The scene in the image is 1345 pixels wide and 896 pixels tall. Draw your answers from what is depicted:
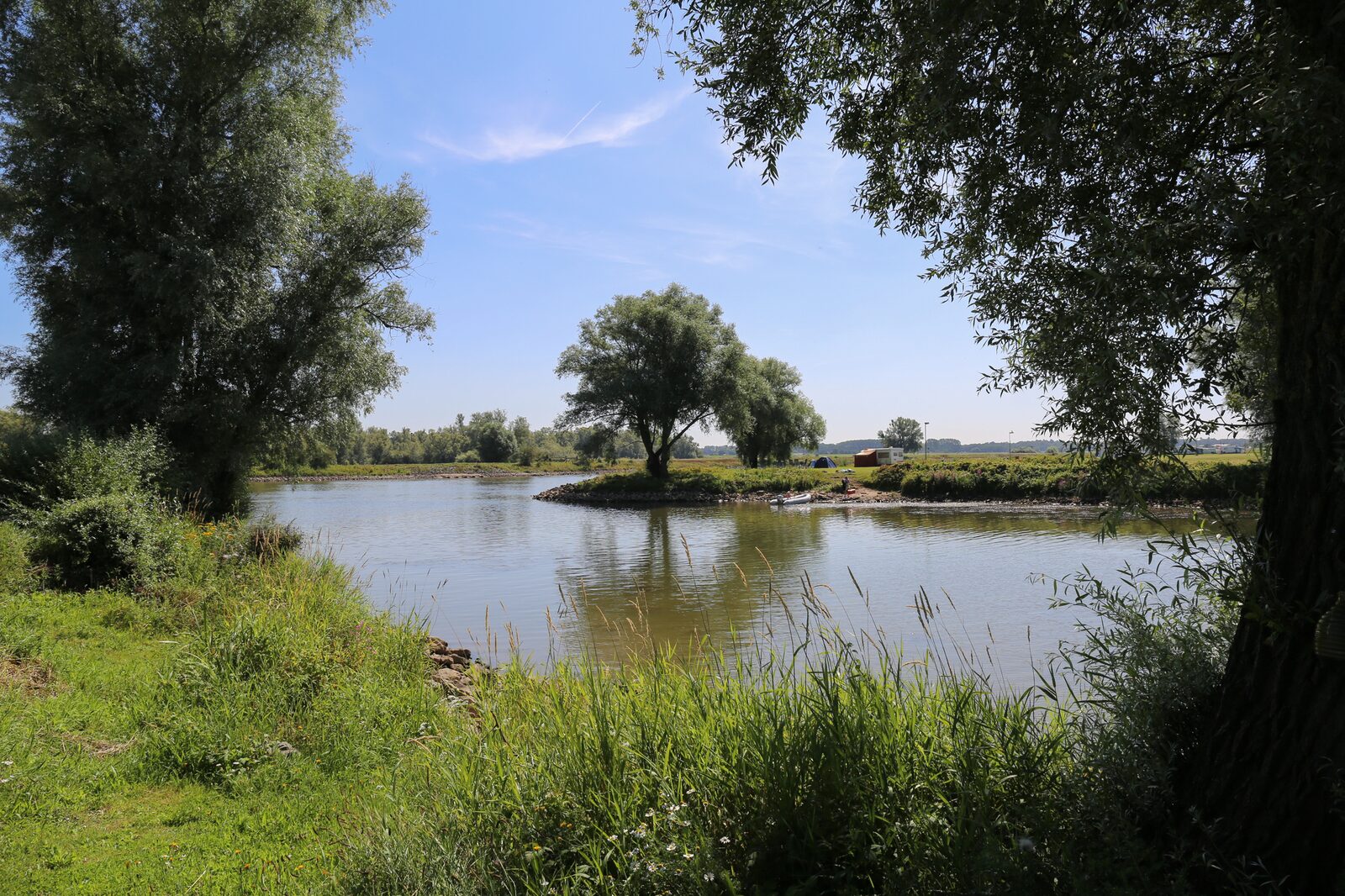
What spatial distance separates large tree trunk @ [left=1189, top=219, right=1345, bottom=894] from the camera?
104 inches

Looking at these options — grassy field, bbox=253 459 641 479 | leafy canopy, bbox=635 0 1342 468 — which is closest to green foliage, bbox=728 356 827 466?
grassy field, bbox=253 459 641 479

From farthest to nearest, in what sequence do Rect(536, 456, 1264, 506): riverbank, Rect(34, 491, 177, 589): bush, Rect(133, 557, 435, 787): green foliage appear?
Rect(536, 456, 1264, 506): riverbank
Rect(34, 491, 177, 589): bush
Rect(133, 557, 435, 787): green foliage

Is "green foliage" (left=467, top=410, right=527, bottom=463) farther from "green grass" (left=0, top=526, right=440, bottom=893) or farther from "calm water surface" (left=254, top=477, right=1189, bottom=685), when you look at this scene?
"green grass" (left=0, top=526, right=440, bottom=893)

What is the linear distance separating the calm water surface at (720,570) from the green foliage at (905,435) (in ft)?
363

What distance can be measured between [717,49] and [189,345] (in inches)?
649

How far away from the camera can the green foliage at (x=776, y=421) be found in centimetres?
5634

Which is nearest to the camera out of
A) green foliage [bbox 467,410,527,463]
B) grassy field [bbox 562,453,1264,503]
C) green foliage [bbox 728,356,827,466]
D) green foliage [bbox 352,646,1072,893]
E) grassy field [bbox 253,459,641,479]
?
green foliage [bbox 352,646,1072,893]

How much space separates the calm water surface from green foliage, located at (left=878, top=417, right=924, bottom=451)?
363 feet

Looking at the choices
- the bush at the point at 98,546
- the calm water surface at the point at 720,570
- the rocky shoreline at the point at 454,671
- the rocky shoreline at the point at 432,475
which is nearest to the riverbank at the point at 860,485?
the calm water surface at the point at 720,570

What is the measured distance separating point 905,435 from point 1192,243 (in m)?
148

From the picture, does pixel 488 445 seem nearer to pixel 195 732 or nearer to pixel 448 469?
pixel 448 469

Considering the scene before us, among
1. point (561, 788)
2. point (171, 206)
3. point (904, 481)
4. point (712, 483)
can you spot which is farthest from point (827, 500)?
point (561, 788)

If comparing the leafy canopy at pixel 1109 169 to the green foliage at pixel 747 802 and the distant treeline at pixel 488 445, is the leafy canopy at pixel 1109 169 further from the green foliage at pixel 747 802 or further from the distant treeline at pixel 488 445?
the distant treeline at pixel 488 445

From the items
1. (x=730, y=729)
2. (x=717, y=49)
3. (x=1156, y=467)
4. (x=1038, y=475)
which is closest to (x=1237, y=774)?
(x=1156, y=467)
